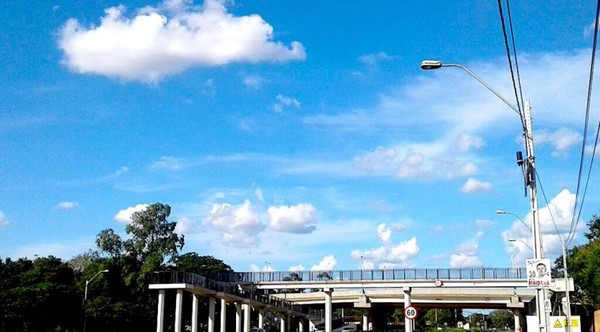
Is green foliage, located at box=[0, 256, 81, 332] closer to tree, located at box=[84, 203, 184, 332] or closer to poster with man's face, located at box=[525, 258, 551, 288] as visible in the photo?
tree, located at box=[84, 203, 184, 332]

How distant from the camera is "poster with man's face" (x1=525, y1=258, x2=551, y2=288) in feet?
70.9

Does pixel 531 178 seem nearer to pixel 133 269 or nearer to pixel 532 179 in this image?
pixel 532 179

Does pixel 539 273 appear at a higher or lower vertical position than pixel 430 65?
lower

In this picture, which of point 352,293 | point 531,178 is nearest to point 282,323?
point 352,293

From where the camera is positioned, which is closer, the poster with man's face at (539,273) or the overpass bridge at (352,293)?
the poster with man's face at (539,273)

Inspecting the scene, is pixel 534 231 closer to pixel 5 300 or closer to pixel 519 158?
pixel 519 158

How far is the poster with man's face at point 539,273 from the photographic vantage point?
70.9 feet

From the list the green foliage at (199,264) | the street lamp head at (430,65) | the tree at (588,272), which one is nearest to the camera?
the street lamp head at (430,65)

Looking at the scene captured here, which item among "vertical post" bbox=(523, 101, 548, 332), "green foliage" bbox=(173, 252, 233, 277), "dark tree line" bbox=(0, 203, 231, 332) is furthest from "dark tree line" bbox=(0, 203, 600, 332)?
"vertical post" bbox=(523, 101, 548, 332)

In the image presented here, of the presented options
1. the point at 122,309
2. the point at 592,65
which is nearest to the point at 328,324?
the point at 122,309

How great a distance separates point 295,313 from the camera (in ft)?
305

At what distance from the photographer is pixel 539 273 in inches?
860

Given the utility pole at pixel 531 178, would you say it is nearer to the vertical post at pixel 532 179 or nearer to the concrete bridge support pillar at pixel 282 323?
the vertical post at pixel 532 179

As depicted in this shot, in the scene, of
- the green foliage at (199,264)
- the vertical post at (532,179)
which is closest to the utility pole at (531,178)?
the vertical post at (532,179)
